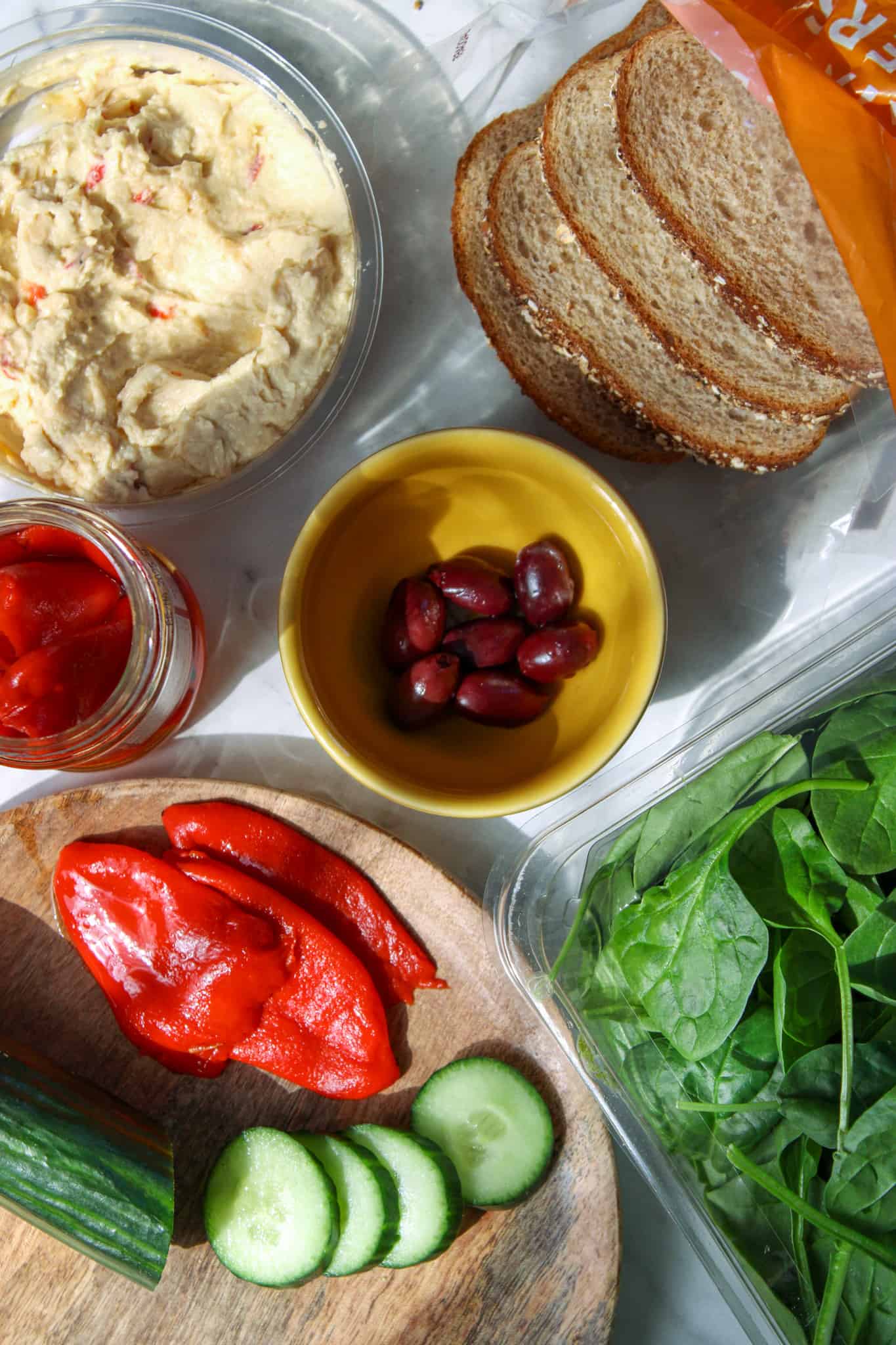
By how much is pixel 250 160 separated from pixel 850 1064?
1.18 metres

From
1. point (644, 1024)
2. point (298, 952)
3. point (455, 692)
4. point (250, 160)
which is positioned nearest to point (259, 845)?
point (298, 952)

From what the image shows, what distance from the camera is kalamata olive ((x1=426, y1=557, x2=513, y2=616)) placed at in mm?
1214

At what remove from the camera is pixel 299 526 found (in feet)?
4.44

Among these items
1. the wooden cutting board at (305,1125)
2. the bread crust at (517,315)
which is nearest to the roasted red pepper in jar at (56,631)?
the wooden cutting board at (305,1125)

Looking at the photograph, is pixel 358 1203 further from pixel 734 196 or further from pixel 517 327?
pixel 734 196

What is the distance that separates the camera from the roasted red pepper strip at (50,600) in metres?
1.11

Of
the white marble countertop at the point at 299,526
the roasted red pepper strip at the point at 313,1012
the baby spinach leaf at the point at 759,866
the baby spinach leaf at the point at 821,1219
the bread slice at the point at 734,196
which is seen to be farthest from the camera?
the white marble countertop at the point at 299,526

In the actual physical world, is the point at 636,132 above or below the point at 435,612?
above

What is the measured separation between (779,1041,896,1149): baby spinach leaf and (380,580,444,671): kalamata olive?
0.59 m

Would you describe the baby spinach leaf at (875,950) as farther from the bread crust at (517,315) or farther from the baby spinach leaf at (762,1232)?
the bread crust at (517,315)

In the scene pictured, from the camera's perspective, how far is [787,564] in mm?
1362

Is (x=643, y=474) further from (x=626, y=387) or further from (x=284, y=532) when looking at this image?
(x=284, y=532)

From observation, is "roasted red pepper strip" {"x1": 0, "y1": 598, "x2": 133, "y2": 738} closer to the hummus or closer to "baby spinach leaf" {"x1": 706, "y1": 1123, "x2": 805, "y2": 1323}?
the hummus

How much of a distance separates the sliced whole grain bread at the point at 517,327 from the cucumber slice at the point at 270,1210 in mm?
950
